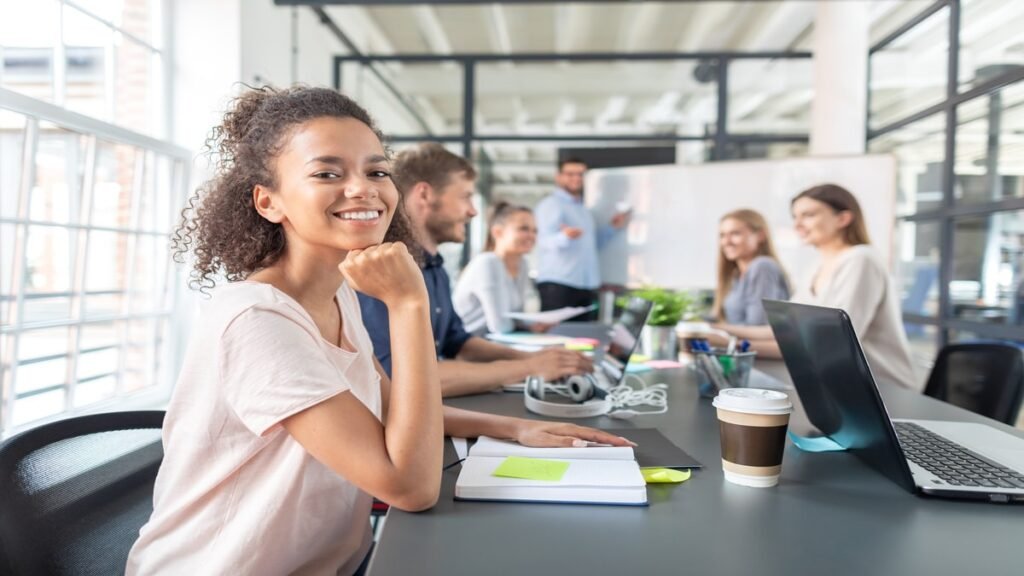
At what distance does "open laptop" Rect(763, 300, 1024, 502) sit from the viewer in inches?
36.9

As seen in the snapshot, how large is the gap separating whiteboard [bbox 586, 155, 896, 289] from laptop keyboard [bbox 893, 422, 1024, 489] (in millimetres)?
3692

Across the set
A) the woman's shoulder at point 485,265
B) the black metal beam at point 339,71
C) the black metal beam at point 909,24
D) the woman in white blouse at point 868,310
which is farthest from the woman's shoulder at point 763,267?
the black metal beam at point 339,71

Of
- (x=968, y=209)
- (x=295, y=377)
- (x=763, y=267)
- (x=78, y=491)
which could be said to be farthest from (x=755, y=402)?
(x=968, y=209)

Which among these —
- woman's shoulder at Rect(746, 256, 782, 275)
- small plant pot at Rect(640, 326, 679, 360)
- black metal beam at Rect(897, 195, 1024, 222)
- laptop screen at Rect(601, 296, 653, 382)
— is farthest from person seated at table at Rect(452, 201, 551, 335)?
black metal beam at Rect(897, 195, 1024, 222)

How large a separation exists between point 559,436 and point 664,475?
0.20 metres

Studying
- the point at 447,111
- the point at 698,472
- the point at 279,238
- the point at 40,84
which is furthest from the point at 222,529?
the point at 447,111

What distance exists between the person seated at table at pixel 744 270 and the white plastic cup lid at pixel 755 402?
2.60 meters

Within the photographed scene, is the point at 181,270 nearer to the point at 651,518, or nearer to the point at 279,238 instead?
the point at 279,238

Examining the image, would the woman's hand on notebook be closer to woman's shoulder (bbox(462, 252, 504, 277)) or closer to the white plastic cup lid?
the white plastic cup lid

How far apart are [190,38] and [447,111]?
9.06ft

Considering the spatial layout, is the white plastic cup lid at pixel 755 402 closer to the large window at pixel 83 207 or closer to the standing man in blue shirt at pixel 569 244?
the large window at pixel 83 207

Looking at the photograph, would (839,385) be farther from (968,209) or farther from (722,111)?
(722,111)

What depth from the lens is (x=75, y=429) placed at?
108cm

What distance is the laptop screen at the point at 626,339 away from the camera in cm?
176
